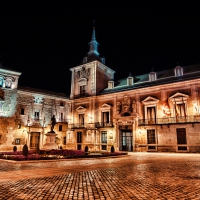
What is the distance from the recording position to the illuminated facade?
26.1 metres

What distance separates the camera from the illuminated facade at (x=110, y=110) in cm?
2614

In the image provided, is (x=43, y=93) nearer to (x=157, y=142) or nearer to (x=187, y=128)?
(x=157, y=142)

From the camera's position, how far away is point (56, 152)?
18.9 m

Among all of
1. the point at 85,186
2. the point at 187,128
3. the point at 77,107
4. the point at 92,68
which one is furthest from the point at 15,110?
the point at 85,186

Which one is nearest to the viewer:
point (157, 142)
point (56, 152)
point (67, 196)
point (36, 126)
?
point (67, 196)

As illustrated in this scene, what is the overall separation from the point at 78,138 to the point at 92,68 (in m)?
14.8

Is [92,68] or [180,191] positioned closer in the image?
[180,191]

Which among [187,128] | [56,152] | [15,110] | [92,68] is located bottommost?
[56,152]

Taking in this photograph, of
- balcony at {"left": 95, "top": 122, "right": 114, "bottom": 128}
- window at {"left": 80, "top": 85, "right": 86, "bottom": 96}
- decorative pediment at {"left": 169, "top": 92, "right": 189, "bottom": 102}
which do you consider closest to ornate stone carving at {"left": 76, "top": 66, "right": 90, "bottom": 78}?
window at {"left": 80, "top": 85, "right": 86, "bottom": 96}

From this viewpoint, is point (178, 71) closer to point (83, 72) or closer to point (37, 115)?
point (83, 72)

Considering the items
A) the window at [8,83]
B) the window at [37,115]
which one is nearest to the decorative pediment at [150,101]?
the window at [37,115]

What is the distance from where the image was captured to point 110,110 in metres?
33.6

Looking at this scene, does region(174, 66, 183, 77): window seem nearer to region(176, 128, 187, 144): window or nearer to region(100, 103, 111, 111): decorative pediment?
region(176, 128, 187, 144): window

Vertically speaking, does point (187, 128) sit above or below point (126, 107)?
below
